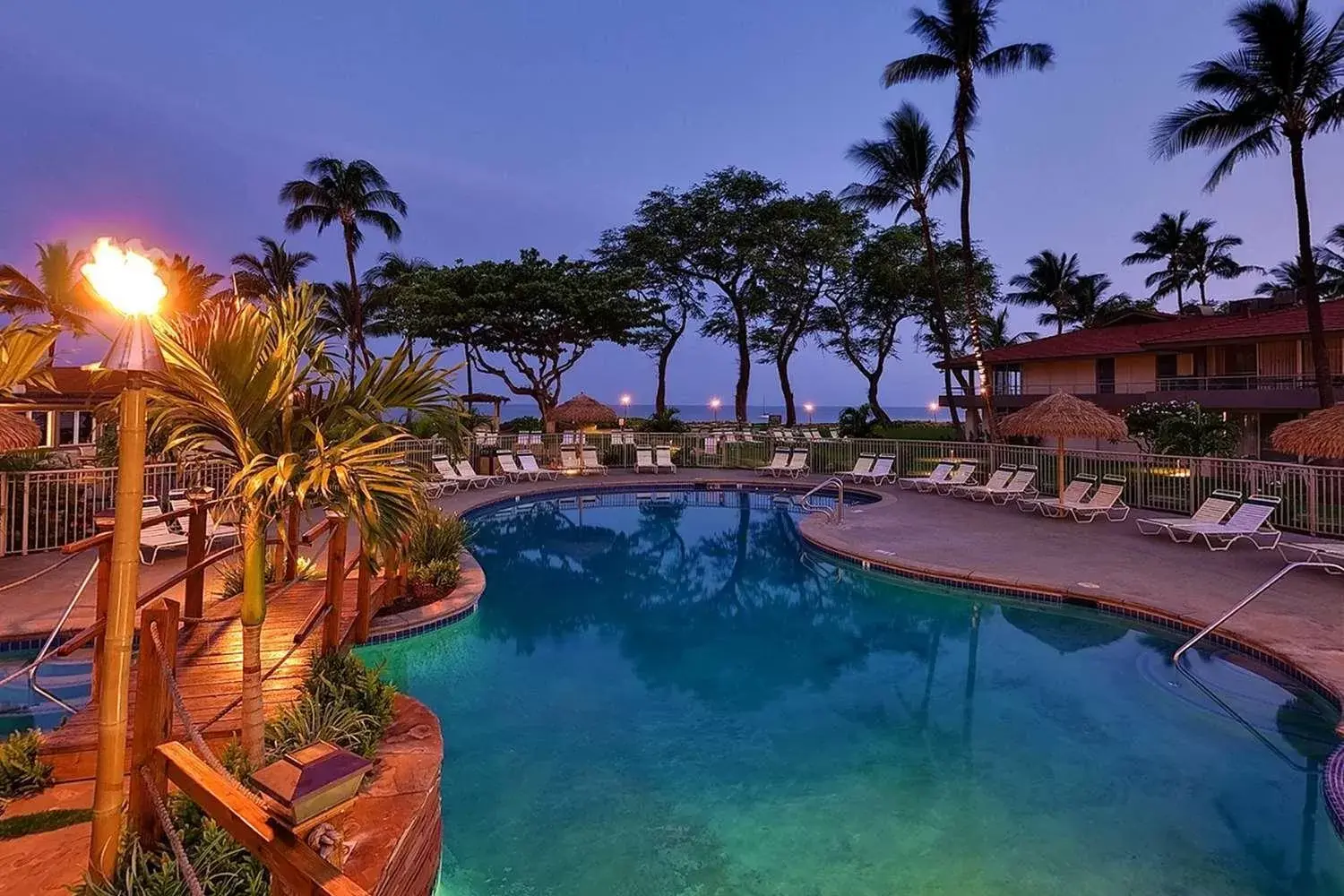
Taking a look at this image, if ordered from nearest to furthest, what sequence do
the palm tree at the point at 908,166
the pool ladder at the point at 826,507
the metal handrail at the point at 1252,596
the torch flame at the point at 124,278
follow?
the torch flame at the point at 124,278, the metal handrail at the point at 1252,596, the pool ladder at the point at 826,507, the palm tree at the point at 908,166

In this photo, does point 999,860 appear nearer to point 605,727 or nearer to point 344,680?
point 605,727

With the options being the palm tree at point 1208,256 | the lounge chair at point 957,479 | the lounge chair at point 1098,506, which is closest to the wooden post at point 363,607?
the lounge chair at point 1098,506

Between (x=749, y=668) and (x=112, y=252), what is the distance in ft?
19.3

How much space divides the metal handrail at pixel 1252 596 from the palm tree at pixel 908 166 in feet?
52.3

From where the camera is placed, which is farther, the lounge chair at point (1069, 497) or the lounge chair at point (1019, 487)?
the lounge chair at point (1019, 487)

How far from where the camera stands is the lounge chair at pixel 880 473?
17.3m

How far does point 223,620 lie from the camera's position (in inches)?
212

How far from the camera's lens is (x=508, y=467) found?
18359 mm

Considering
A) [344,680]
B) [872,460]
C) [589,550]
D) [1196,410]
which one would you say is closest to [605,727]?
[344,680]

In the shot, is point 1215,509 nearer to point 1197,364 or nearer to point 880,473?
point 880,473

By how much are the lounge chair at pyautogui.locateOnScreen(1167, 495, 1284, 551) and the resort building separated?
13.7 metres

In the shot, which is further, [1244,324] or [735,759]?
[1244,324]

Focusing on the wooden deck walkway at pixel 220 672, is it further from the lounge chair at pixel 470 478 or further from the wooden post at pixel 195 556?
the lounge chair at pixel 470 478

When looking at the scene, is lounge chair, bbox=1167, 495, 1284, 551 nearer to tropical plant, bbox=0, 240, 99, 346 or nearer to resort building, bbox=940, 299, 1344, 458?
resort building, bbox=940, 299, 1344, 458
